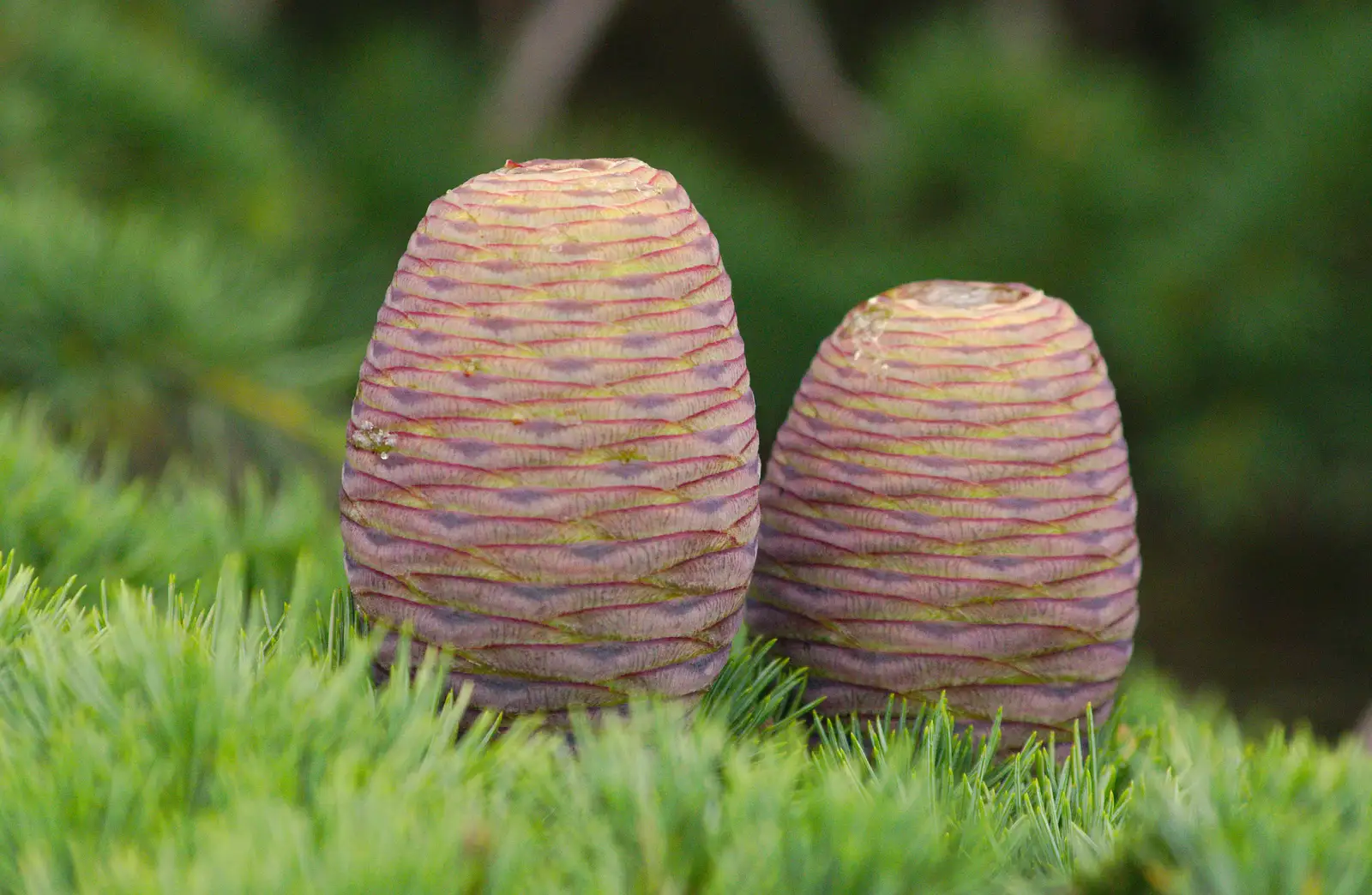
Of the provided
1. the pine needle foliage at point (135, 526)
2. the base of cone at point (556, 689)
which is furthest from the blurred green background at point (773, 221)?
the base of cone at point (556, 689)

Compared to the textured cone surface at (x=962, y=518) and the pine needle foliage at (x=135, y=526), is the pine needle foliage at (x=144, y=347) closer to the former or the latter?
the pine needle foliage at (x=135, y=526)

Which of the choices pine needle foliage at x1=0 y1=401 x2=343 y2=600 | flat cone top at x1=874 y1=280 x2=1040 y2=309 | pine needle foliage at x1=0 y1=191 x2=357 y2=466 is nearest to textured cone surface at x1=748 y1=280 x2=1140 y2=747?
flat cone top at x1=874 y1=280 x2=1040 y2=309

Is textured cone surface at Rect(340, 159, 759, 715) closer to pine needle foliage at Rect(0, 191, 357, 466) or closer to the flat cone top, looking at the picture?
the flat cone top

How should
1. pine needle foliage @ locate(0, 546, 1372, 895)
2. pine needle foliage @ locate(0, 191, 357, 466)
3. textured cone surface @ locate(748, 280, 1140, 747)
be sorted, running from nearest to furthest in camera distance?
pine needle foliage @ locate(0, 546, 1372, 895)
textured cone surface @ locate(748, 280, 1140, 747)
pine needle foliage @ locate(0, 191, 357, 466)

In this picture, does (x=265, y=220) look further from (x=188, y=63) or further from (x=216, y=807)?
(x=216, y=807)

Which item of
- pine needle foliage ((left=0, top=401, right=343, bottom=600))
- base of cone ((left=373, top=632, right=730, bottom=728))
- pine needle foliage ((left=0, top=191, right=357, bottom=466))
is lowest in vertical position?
base of cone ((left=373, top=632, right=730, bottom=728))

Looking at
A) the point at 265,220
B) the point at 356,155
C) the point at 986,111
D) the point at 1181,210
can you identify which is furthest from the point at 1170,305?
the point at 356,155
